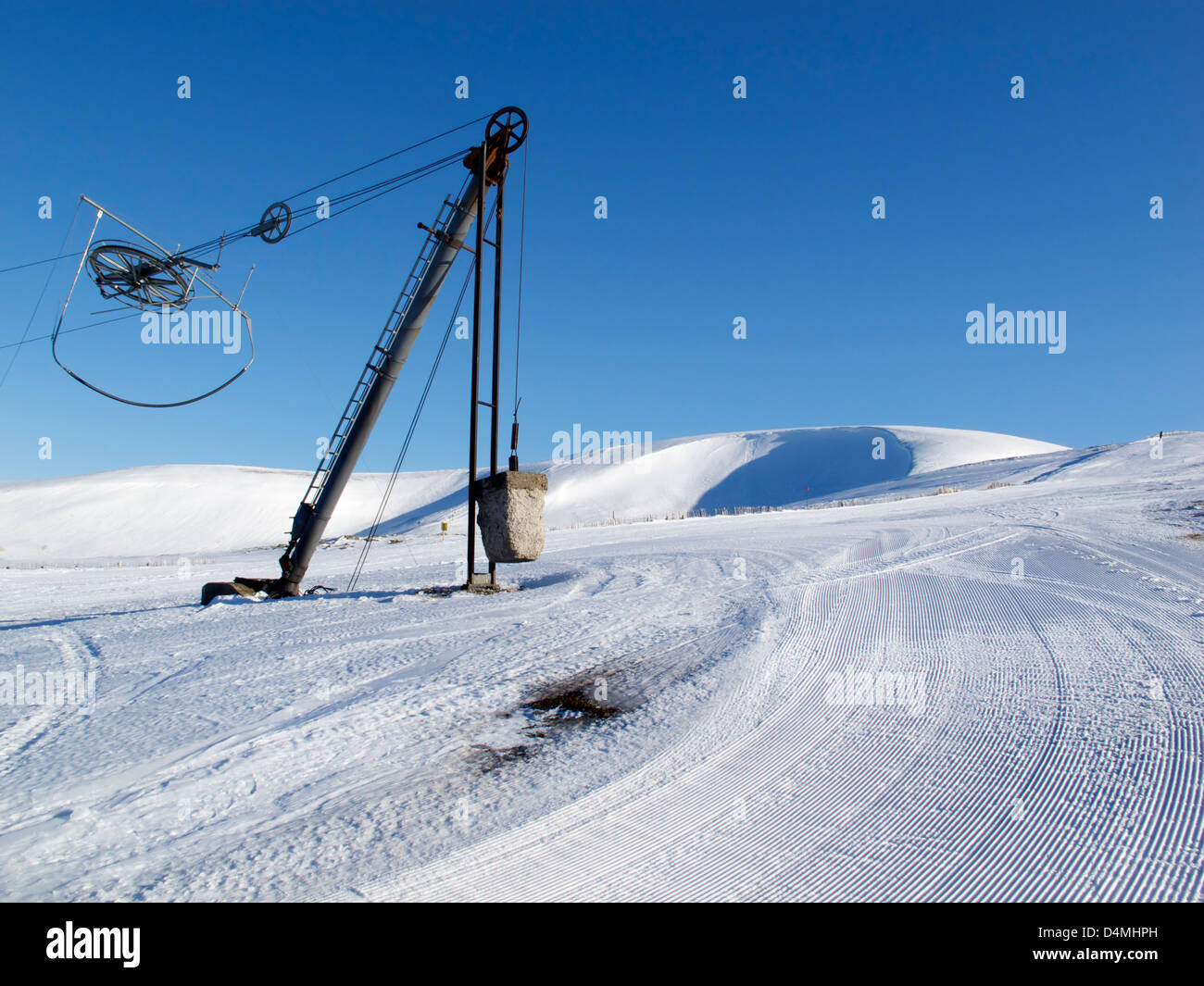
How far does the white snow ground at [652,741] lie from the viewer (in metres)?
2.87

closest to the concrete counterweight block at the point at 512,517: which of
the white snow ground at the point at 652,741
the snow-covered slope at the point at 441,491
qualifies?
the white snow ground at the point at 652,741

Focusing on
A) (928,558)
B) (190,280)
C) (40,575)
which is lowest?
(40,575)

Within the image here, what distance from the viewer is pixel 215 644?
731 centimetres

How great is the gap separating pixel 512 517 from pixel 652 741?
5877 mm

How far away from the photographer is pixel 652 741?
4.15 m

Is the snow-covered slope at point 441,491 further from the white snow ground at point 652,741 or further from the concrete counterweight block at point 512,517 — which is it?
the white snow ground at point 652,741

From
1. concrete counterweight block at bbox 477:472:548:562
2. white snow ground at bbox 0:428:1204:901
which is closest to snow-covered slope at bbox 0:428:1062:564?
concrete counterweight block at bbox 477:472:548:562

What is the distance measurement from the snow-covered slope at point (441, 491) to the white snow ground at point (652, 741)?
43.8m

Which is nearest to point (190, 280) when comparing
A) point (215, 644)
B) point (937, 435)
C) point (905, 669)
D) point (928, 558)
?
point (215, 644)

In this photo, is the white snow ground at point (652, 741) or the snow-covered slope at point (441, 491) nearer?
the white snow ground at point (652, 741)

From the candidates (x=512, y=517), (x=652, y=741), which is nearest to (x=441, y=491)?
(x=512, y=517)

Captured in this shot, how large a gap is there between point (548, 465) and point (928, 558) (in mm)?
62458

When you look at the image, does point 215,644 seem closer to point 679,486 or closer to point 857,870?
point 857,870

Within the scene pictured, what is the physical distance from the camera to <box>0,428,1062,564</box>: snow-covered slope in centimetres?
5434
